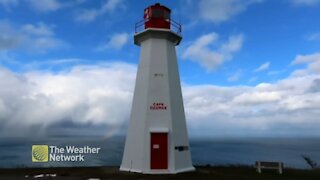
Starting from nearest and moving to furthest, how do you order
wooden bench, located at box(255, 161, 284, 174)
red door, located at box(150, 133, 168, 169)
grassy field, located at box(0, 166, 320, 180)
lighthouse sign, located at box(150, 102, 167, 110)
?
grassy field, located at box(0, 166, 320, 180)
red door, located at box(150, 133, 168, 169)
lighthouse sign, located at box(150, 102, 167, 110)
wooden bench, located at box(255, 161, 284, 174)

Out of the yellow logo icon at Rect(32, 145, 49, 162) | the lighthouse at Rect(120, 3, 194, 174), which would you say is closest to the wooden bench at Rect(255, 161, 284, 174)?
the lighthouse at Rect(120, 3, 194, 174)

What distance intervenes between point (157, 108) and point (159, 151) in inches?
83.2

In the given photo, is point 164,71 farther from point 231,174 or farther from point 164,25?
point 231,174

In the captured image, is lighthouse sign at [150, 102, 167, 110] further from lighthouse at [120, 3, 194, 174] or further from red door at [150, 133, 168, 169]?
red door at [150, 133, 168, 169]

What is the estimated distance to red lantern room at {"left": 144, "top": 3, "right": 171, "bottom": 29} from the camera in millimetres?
17484

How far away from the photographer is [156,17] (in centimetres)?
1752

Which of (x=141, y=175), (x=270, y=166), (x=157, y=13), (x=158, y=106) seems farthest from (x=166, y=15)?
(x=270, y=166)

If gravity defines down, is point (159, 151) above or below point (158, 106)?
below

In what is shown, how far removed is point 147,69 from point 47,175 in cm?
700

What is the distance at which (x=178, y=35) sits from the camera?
59.3 feet

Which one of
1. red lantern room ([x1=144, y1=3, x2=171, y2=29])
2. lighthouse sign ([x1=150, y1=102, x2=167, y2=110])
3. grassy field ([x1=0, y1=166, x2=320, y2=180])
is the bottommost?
grassy field ([x1=0, y1=166, x2=320, y2=180])

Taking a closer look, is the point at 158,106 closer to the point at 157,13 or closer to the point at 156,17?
the point at 156,17

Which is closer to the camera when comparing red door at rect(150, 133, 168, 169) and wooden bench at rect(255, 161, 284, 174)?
red door at rect(150, 133, 168, 169)

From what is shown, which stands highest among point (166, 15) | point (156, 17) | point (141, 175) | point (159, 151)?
point (166, 15)
